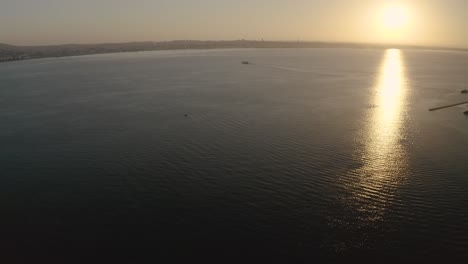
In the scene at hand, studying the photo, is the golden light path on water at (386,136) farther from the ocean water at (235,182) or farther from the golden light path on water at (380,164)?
the ocean water at (235,182)

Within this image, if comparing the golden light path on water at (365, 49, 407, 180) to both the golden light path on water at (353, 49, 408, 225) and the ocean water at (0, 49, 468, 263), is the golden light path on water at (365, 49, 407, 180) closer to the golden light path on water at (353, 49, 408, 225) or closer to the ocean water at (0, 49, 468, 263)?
the golden light path on water at (353, 49, 408, 225)

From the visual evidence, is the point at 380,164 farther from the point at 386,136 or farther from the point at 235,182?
the point at 235,182

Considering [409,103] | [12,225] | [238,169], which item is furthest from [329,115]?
[12,225]

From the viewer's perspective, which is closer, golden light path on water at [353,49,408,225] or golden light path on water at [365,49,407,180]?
golden light path on water at [353,49,408,225]

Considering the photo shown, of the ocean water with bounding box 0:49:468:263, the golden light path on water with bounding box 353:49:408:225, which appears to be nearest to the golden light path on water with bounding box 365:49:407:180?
the golden light path on water with bounding box 353:49:408:225

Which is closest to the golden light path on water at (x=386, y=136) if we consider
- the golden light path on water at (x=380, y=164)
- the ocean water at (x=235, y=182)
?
the golden light path on water at (x=380, y=164)

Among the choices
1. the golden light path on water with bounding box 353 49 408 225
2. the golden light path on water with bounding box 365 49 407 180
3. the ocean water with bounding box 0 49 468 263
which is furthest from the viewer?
the golden light path on water with bounding box 365 49 407 180

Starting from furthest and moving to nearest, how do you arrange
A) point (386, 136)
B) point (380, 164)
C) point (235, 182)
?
point (386, 136) → point (380, 164) → point (235, 182)

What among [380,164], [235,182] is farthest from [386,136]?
[235,182]
